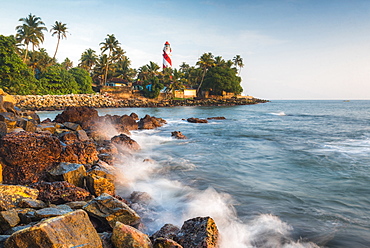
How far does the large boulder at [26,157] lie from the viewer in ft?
19.9

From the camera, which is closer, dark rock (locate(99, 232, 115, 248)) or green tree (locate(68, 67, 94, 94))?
dark rock (locate(99, 232, 115, 248))

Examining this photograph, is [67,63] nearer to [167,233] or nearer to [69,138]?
[69,138]

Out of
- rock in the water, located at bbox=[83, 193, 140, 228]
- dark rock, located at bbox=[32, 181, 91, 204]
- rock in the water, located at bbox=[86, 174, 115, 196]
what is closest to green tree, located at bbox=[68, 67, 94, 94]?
rock in the water, located at bbox=[86, 174, 115, 196]

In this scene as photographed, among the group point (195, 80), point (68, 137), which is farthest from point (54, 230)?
point (195, 80)

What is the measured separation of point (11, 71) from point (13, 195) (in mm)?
47380

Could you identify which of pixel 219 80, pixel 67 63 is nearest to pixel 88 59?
Answer: pixel 67 63

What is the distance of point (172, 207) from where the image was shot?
6168 mm

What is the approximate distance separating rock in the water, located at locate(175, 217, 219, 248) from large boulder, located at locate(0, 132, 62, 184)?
417cm

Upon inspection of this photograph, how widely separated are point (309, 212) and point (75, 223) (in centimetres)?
533

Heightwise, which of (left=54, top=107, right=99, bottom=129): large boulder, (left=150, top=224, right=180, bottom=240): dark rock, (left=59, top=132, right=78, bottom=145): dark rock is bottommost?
(left=150, top=224, right=180, bottom=240): dark rock

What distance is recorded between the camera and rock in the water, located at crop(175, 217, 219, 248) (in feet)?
12.4

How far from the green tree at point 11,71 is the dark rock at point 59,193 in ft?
150

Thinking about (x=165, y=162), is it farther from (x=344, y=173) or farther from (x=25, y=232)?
(x=25, y=232)

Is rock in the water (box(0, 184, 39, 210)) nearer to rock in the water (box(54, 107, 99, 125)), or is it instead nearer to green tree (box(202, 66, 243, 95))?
rock in the water (box(54, 107, 99, 125))
